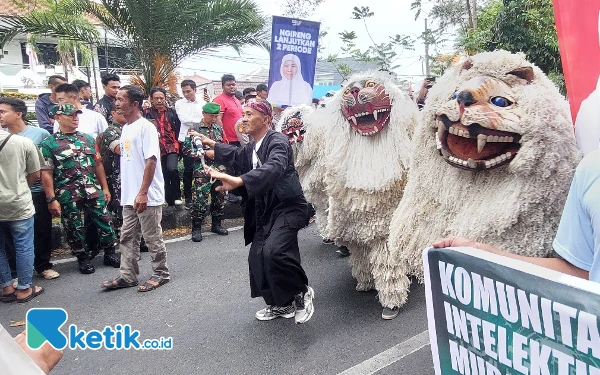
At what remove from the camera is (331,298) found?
12.7ft

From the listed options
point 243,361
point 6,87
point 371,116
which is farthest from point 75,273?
point 6,87

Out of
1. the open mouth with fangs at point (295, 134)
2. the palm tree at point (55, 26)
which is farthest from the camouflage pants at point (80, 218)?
the palm tree at point (55, 26)

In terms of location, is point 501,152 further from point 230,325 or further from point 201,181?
point 201,181

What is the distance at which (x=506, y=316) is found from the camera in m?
1.32

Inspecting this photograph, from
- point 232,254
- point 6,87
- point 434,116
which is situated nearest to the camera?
point 434,116

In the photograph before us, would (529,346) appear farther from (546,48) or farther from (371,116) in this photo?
(546,48)

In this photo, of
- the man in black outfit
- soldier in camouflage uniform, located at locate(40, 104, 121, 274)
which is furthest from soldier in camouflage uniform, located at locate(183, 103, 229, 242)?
the man in black outfit

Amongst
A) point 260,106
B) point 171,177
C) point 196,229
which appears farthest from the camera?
point 171,177

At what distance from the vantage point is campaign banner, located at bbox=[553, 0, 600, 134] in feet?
5.93

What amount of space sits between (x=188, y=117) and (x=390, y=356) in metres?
4.21

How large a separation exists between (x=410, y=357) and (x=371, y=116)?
5.26 feet

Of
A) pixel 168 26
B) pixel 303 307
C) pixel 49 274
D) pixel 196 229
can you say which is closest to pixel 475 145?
pixel 303 307

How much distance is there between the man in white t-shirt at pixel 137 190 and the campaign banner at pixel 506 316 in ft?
9.55

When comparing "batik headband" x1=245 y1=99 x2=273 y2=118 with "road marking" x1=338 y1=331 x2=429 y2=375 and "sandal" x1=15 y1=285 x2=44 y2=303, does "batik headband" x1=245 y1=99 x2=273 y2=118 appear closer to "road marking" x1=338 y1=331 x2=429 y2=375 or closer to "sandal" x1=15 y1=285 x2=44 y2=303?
"road marking" x1=338 y1=331 x2=429 y2=375
